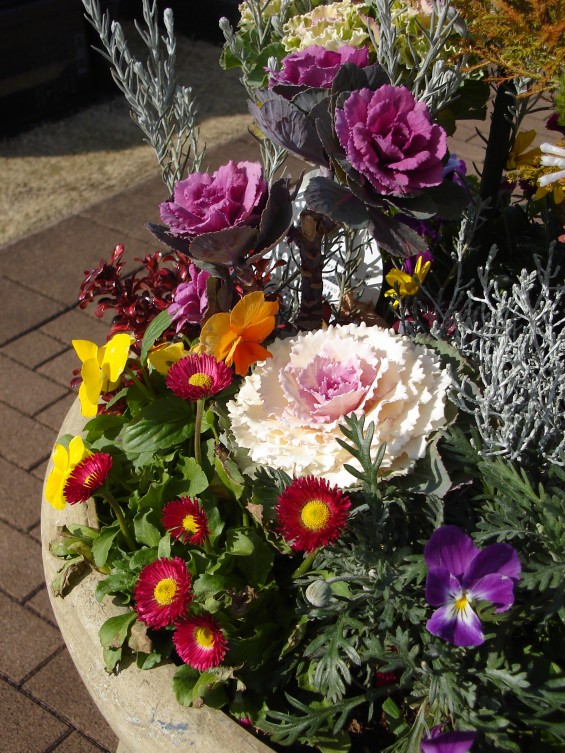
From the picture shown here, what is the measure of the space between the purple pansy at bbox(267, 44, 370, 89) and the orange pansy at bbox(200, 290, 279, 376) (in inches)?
11.9

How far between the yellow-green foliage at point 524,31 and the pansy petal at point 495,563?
1.97ft

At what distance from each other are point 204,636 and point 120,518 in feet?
0.83

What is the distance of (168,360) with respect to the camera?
126 cm

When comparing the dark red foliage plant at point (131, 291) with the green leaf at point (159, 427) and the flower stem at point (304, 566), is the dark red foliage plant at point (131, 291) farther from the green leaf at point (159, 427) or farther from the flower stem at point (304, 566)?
the flower stem at point (304, 566)

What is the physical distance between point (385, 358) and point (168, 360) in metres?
0.38

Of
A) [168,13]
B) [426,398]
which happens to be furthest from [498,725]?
[168,13]

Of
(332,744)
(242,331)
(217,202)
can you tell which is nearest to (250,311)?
(242,331)

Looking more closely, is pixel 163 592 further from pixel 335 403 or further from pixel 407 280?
pixel 407 280

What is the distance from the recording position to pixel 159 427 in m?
1.24

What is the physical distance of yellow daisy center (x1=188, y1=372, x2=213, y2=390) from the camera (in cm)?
107

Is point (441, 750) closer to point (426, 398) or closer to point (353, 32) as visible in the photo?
point (426, 398)

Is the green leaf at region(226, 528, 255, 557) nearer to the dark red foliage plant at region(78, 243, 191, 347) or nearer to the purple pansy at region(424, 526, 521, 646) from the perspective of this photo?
the purple pansy at region(424, 526, 521, 646)

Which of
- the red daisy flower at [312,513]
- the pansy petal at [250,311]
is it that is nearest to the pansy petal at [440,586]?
the red daisy flower at [312,513]

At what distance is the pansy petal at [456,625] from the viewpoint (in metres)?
0.87
